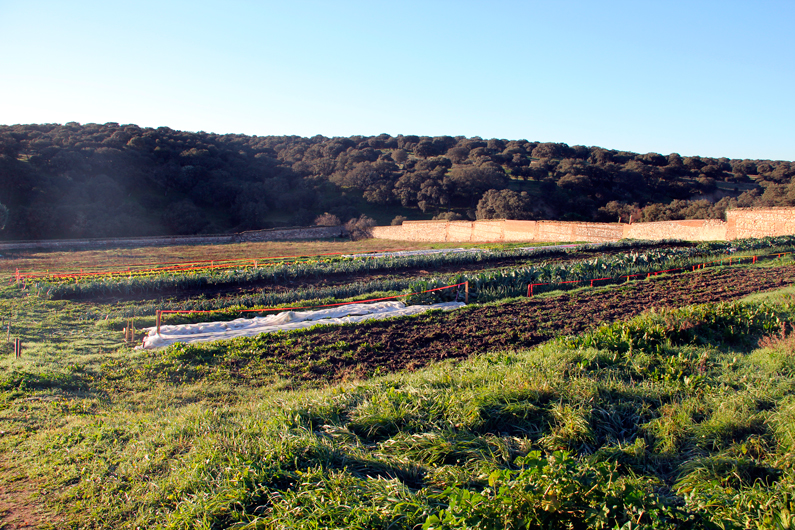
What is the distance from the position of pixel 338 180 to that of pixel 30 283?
4190 cm

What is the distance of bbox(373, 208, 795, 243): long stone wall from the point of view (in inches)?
945

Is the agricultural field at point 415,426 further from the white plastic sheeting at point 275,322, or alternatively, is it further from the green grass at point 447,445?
the white plastic sheeting at point 275,322

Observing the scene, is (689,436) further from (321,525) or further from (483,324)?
(483,324)

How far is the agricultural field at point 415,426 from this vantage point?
9.61ft

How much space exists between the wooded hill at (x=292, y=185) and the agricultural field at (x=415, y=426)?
32.4m

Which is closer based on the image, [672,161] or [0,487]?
[0,487]

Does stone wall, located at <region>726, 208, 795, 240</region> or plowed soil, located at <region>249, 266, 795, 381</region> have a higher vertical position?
stone wall, located at <region>726, 208, 795, 240</region>

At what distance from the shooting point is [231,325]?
10.4m

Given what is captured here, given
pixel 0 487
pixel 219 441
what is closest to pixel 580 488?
pixel 219 441

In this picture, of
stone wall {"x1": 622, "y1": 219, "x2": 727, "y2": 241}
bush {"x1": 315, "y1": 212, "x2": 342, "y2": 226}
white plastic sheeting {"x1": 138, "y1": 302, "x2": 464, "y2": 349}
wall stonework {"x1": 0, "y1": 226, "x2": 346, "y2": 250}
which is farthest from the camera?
bush {"x1": 315, "y1": 212, "x2": 342, "y2": 226}

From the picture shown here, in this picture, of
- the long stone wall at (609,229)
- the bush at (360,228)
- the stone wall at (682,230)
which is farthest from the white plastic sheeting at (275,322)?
the bush at (360,228)

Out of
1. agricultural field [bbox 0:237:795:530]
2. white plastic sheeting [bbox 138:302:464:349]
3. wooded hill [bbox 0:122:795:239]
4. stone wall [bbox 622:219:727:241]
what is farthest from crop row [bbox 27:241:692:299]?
wooded hill [bbox 0:122:795:239]

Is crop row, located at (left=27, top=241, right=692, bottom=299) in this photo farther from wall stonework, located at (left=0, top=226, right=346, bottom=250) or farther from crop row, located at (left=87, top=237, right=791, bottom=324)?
wall stonework, located at (left=0, top=226, right=346, bottom=250)

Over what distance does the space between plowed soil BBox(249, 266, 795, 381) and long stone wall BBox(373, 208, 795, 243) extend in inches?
544
